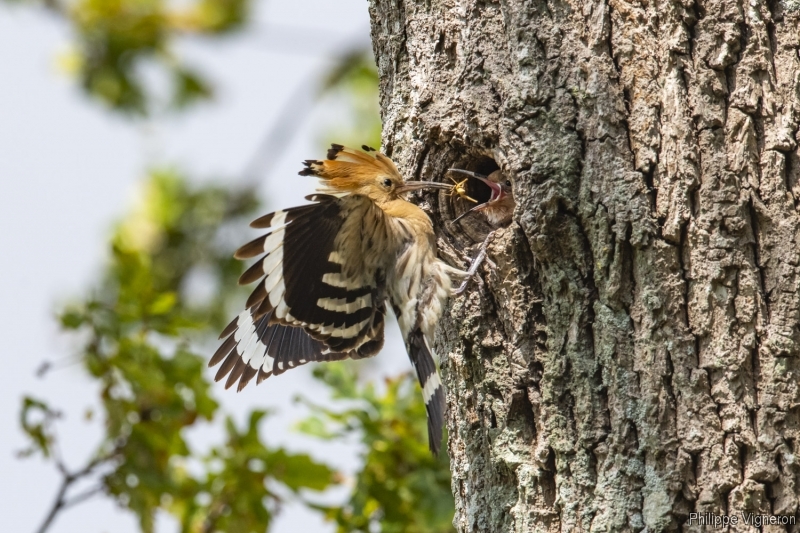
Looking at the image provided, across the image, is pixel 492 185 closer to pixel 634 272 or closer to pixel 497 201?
pixel 497 201

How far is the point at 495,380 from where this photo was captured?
2.38 meters

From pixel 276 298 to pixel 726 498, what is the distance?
4.74 ft

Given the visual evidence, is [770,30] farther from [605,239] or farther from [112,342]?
[112,342]

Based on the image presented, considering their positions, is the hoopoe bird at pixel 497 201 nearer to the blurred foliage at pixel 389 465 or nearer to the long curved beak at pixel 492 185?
the long curved beak at pixel 492 185

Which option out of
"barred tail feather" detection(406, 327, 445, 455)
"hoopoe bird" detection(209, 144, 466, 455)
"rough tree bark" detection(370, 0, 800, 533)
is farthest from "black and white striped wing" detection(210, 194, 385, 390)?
"rough tree bark" detection(370, 0, 800, 533)

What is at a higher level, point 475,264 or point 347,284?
A: point 347,284

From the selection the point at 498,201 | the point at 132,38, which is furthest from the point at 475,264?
the point at 132,38

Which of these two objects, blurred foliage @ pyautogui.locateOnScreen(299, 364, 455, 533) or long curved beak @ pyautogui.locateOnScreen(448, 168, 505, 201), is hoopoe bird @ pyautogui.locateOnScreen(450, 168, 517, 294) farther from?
blurred foliage @ pyautogui.locateOnScreen(299, 364, 455, 533)

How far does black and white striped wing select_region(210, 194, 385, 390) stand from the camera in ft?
8.59

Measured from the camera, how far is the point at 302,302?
282 cm

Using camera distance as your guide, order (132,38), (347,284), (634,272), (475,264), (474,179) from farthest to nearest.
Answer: (132,38) → (347,284) → (474,179) → (475,264) → (634,272)

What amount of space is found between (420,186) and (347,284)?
462mm

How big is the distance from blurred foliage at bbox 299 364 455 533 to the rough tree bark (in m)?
0.68

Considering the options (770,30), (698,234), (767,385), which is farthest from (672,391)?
(770,30)
